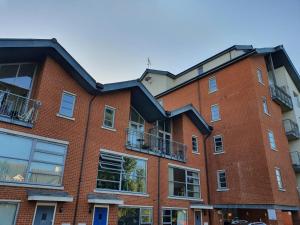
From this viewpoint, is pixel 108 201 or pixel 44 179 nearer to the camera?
pixel 44 179

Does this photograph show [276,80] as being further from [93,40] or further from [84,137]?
[84,137]

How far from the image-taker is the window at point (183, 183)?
16594mm

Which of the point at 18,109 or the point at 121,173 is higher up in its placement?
the point at 18,109

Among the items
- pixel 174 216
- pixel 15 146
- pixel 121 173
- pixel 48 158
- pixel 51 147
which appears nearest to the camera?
pixel 15 146

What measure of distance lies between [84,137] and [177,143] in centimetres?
792

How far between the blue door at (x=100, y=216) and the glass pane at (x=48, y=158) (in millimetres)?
3128

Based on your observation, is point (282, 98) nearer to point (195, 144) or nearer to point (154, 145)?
point (195, 144)

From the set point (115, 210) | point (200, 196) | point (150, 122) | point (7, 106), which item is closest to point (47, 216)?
point (115, 210)

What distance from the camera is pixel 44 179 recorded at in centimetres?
1101

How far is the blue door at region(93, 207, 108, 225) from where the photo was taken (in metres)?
12.0

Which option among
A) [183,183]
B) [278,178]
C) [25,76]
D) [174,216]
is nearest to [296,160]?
[278,178]

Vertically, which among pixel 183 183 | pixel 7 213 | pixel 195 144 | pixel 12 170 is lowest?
pixel 7 213

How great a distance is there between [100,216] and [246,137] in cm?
1239

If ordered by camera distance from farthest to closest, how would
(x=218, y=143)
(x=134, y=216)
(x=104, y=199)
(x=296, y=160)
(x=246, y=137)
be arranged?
(x=296, y=160), (x=218, y=143), (x=246, y=137), (x=134, y=216), (x=104, y=199)
